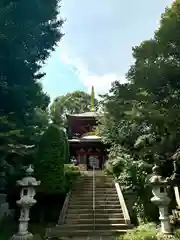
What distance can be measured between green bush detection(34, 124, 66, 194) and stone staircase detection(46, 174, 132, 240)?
4.11ft

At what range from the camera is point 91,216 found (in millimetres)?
10609

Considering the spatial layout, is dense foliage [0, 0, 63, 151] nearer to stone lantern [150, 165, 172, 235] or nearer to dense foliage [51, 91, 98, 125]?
stone lantern [150, 165, 172, 235]

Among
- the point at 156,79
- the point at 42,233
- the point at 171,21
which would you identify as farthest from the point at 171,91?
the point at 42,233

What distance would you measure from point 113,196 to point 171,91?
20.3ft

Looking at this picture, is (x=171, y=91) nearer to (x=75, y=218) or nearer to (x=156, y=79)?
(x=156, y=79)

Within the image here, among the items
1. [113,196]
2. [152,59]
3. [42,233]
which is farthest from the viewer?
[113,196]

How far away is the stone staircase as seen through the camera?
932 cm

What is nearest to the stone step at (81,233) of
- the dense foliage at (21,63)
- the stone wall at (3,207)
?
the stone wall at (3,207)

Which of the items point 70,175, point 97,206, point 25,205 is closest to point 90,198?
point 97,206

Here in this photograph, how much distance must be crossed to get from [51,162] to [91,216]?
3.20 metres

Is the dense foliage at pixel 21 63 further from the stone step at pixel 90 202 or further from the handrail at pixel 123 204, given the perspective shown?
the handrail at pixel 123 204

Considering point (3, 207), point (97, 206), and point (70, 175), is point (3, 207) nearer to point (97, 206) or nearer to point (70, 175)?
point (70, 175)

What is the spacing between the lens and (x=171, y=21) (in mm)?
10031

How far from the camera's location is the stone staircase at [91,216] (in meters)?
9.32
